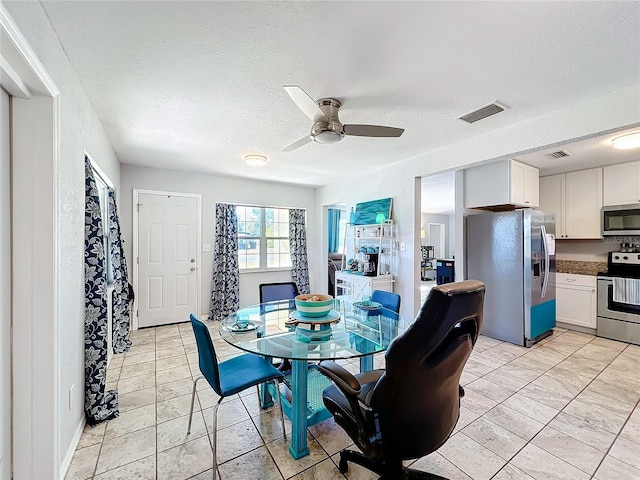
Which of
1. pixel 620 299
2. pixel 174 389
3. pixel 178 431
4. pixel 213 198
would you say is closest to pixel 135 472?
pixel 178 431

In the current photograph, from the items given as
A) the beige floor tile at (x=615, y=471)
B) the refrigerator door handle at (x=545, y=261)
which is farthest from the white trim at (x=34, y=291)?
the refrigerator door handle at (x=545, y=261)

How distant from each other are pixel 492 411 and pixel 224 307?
3910 millimetres

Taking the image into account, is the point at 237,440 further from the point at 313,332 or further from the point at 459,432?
the point at 459,432

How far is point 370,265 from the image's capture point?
4.28 m

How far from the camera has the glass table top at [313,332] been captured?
1699mm

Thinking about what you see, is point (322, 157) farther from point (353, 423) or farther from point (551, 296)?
point (551, 296)

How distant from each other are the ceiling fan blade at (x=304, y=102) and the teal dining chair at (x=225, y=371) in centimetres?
145

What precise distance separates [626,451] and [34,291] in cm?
355

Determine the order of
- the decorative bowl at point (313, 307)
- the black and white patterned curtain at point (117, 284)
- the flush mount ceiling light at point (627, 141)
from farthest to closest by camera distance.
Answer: the black and white patterned curtain at point (117, 284) → the flush mount ceiling light at point (627, 141) → the decorative bowl at point (313, 307)

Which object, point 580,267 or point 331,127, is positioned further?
point 580,267

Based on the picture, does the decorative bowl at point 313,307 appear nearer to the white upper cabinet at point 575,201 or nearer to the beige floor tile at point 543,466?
the beige floor tile at point 543,466

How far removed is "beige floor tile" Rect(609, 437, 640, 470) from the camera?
170 cm

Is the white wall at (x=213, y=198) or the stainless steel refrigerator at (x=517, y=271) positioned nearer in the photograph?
the stainless steel refrigerator at (x=517, y=271)

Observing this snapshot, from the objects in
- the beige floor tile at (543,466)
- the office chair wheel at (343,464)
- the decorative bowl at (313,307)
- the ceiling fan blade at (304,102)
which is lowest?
the beige floor tile at (543,466)
